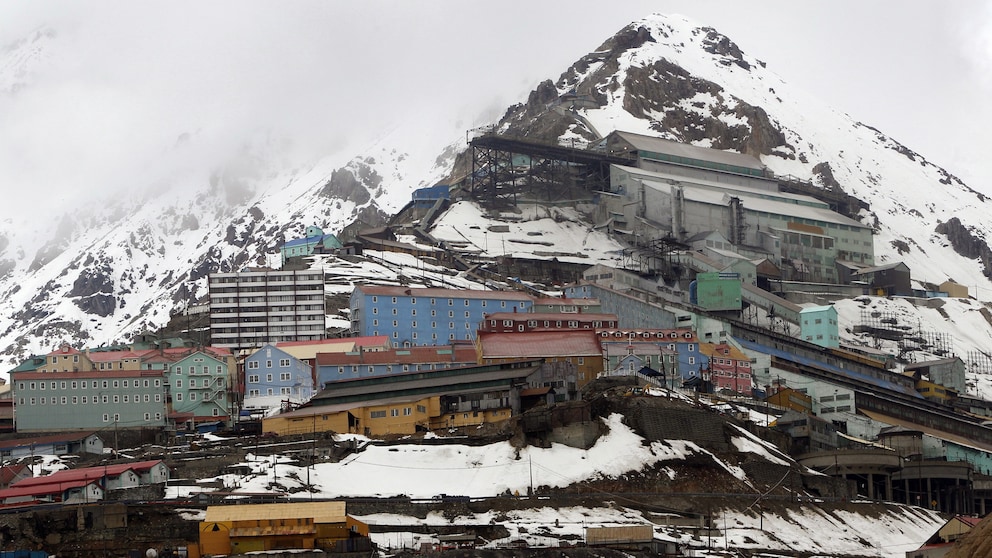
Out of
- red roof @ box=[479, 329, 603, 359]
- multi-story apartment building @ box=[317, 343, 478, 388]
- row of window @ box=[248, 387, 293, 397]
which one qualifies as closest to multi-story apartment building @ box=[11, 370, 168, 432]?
row of window @ box=[248, 387, 293, 397]

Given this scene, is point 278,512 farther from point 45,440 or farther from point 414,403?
point 45,440

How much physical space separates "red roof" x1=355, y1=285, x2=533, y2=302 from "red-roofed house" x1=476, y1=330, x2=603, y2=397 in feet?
59.1

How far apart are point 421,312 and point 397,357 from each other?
20.3 metres

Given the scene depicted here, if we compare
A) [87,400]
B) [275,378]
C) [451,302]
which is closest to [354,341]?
[275,378]

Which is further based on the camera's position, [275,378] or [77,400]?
[275,378]

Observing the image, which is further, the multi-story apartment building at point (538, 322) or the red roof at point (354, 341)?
the multi-story apartment building at point (538, 322)

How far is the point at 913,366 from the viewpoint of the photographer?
181 m

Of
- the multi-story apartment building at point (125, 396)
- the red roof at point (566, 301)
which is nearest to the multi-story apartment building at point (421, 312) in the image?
the red roof at point (566, 301)

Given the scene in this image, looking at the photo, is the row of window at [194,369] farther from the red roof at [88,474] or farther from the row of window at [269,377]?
the red roof at [88,474]

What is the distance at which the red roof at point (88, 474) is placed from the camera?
327ft

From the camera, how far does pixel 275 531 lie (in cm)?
9025

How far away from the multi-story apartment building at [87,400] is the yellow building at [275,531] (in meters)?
36.1

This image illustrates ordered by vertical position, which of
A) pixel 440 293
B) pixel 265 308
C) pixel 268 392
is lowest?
pixel 268 392

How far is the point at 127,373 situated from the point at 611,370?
39767 mm
